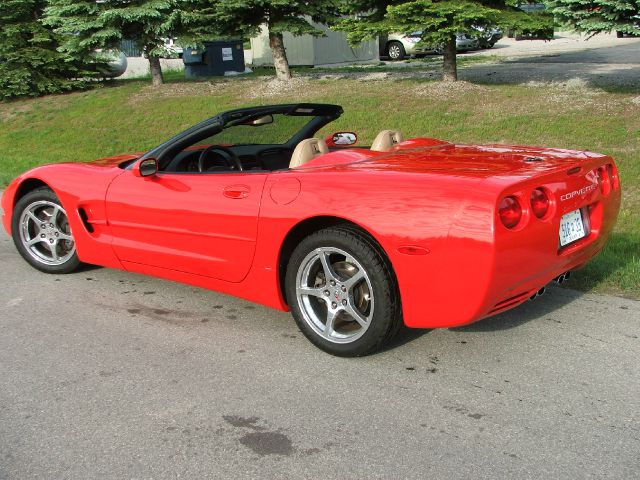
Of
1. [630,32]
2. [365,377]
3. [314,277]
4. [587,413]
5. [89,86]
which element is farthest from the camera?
[89,86]

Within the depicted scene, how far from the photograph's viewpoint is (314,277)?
12.9 feet

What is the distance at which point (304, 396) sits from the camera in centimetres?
343

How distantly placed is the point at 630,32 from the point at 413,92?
4398 millimetres

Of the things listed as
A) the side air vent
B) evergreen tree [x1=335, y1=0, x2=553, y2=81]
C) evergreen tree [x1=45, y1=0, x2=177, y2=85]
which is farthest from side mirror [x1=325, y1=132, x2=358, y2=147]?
evergreen tree [x1=45, y1=0, x2=177, y2=85]

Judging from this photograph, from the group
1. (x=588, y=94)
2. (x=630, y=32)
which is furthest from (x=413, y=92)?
(x=630, y=32)

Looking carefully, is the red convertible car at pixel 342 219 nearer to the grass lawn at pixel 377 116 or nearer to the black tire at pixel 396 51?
the grass lawn at pixel 377 116

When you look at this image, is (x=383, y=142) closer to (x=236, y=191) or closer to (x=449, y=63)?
(x=236, y=191)

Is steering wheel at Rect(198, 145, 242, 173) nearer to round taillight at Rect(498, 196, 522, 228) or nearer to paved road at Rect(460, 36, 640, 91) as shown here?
round taillight at Rect(498, 196, 522, 228)

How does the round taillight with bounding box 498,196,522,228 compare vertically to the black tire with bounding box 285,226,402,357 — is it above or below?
above

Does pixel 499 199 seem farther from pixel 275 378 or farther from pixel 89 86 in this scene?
pixel 89 86

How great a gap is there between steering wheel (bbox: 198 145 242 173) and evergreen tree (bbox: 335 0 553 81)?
7.40 meters

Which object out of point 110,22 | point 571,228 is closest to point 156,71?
point 110,22

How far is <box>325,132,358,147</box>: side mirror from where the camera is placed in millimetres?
5180

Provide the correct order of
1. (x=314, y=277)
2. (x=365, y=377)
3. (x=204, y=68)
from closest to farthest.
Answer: (x=365, y=377)
(x=314, y=277)
(x=204, y=68)
